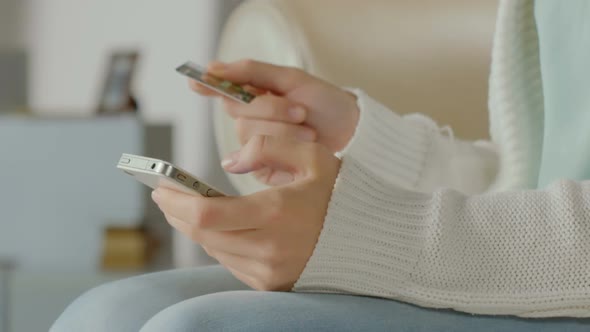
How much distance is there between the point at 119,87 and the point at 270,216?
2.70m

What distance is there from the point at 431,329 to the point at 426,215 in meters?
0.09

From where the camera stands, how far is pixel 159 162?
64cm

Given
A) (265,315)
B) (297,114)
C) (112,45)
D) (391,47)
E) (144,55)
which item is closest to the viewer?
(265,315)

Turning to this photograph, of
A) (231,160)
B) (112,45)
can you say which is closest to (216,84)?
(231,160)

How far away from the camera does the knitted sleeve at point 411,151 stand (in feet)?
3.32

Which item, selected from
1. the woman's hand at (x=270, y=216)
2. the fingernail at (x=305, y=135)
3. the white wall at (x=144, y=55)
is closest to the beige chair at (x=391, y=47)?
the fingernail at (x=305, y=135)

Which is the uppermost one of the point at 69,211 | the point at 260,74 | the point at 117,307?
the point at 260,74

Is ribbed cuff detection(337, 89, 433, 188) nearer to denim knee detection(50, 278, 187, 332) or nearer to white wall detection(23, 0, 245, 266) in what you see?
denim knee detection(50, 278, 187, 332)

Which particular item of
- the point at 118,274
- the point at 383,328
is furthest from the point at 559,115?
the point at 118,274

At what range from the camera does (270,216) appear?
2.01ft

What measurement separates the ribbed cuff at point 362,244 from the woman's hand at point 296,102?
373mm

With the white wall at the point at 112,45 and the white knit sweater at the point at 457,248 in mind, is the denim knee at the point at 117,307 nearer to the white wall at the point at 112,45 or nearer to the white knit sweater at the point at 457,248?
the white knit sweater at the point at 457,248

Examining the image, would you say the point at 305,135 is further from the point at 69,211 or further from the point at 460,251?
the point at 69,211

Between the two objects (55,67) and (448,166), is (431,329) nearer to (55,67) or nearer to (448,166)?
(448,166)
